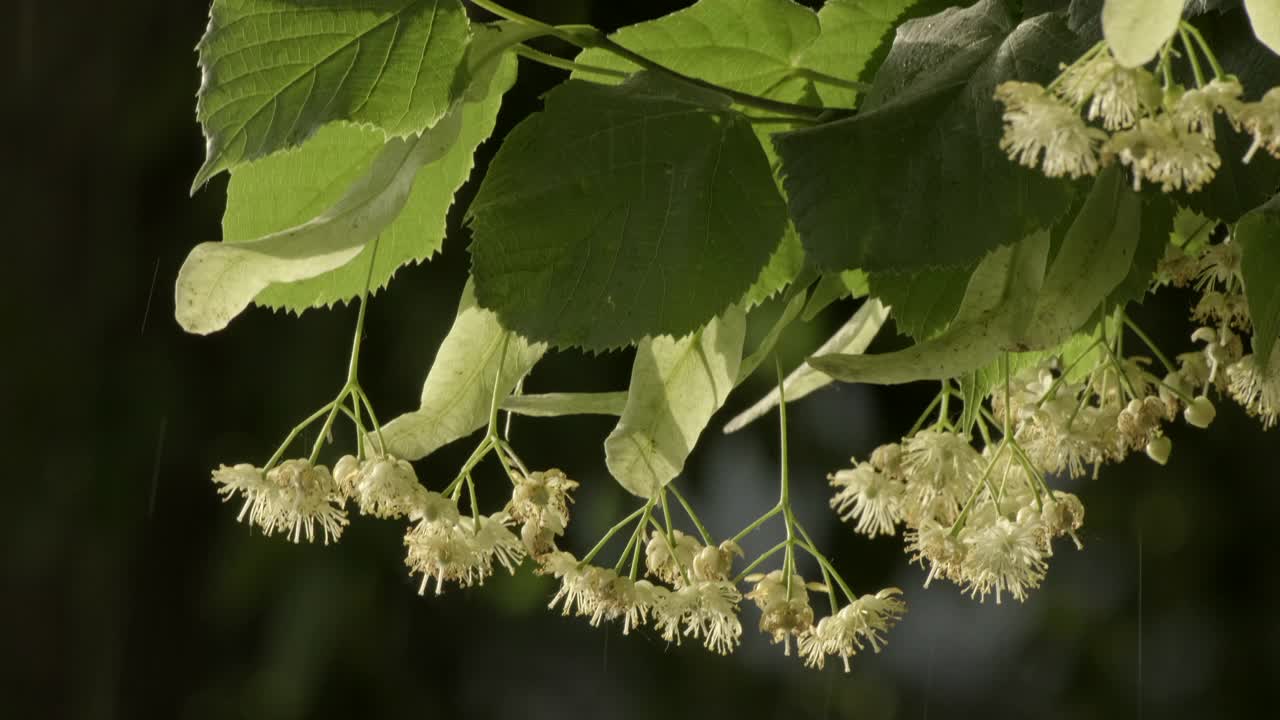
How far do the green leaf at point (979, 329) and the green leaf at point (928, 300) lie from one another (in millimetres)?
47

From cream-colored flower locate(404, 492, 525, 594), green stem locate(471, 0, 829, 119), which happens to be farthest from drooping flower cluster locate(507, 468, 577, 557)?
green stem locate(471, 0, 829, 119)

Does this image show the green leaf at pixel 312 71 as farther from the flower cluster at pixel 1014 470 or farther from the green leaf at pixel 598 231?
the flower cluster at pixel 1014 470

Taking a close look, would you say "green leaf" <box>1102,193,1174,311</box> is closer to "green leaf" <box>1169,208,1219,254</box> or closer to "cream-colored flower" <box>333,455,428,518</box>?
"green leaf" <box>1169,208,1219,254</box>

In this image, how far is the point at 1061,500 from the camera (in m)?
0.34

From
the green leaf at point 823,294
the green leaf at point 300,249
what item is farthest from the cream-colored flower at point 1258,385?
the green leaf at point 300,249

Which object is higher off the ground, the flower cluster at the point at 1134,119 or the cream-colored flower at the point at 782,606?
the flower cluster at the point at 1134,119

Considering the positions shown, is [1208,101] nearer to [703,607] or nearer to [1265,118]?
[1265,118]

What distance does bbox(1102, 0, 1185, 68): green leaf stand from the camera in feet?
0.63

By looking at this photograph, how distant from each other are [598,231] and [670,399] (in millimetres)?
57

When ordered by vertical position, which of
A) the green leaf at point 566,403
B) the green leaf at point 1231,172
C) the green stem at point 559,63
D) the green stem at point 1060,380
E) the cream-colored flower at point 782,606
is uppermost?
the green stem at point 559,63

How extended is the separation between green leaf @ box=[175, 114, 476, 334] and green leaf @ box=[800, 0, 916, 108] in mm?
120

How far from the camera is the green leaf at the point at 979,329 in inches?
10.6

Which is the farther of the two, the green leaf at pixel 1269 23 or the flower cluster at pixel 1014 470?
the flower cluster at pixel 1014 470

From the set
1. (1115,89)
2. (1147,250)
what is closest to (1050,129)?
(1115,89)
